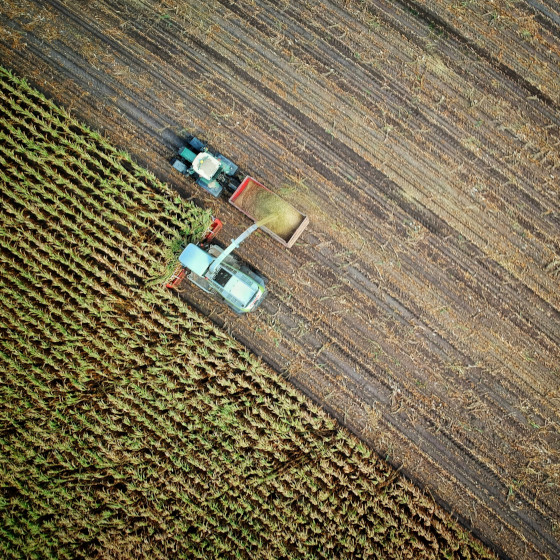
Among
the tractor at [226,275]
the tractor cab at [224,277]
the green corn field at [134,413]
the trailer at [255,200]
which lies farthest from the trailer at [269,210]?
the tractor cab at [224,277]

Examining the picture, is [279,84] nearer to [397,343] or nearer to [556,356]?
[397,343]

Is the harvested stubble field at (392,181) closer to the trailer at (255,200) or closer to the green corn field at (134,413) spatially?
the trailer at (255,200)

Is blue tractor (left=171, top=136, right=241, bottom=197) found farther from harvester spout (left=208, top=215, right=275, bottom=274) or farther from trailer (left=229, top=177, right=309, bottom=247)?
harvester spout (left=208, top=215, right=275, bottom=274)

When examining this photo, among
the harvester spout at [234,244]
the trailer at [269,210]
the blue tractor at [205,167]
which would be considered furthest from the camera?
the trailer at [269,210]

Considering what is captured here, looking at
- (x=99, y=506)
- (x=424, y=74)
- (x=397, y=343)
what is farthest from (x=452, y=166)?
(x=99, y=506)

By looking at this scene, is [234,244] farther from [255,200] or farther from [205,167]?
[205,167]
